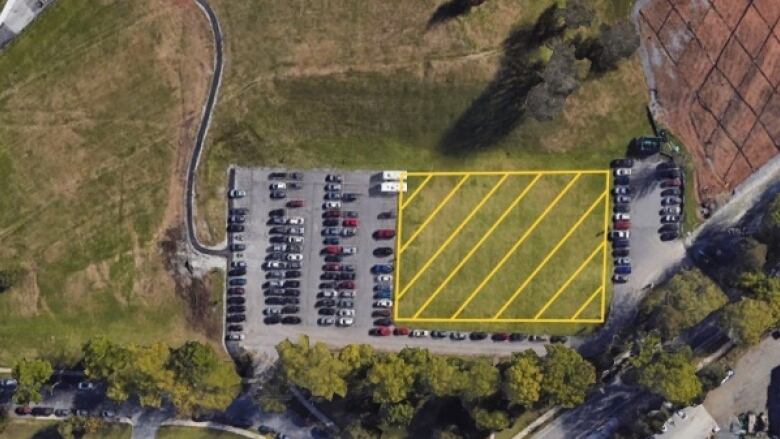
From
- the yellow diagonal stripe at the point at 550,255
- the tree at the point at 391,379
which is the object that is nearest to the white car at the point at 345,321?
the tree at the point at 391,379

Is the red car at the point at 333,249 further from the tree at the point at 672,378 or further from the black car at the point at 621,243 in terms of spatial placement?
the tree at the point at 672,378

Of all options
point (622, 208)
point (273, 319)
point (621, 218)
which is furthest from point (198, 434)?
point (622, 208)

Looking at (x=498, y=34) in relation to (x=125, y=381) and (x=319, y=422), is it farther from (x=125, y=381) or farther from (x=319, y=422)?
(x=125, y=381)

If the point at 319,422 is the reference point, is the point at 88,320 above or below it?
above

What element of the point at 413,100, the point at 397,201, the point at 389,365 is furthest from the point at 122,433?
the point at 413,100

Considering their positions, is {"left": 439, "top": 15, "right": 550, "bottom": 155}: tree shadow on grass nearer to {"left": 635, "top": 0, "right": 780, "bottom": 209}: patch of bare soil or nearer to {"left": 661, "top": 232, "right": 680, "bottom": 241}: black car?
{"left": 635, "top": 0, "right": 780, "bottom": 209}: patch of bare soil

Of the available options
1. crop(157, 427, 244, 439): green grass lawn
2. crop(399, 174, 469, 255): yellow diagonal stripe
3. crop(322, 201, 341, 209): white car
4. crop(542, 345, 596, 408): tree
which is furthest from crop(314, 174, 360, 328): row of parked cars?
crop(542, 345, 596, 408): tree
